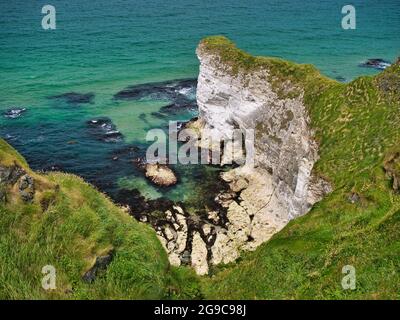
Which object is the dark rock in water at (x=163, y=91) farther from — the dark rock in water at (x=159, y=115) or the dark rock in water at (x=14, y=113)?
the dark rock in water at (x=14, y=113)

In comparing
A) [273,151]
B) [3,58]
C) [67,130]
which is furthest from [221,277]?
[3,58]

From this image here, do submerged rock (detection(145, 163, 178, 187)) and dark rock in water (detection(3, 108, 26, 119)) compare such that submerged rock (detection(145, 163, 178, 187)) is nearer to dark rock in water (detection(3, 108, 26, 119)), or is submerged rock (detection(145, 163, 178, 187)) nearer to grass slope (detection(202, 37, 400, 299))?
grass slope (detection(202, 37, 400, 299))

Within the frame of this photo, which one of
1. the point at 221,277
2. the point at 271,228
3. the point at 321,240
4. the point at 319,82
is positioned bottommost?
the point at 271,228

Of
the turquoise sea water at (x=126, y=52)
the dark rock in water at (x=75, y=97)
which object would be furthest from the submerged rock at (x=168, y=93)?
the dark rock in water at (x=75, y=97)

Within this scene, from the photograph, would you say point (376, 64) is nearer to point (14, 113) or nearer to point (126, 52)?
point (126, 52)

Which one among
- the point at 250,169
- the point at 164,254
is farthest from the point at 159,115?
the point at 164,254

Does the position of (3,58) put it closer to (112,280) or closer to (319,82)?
(319,82)
